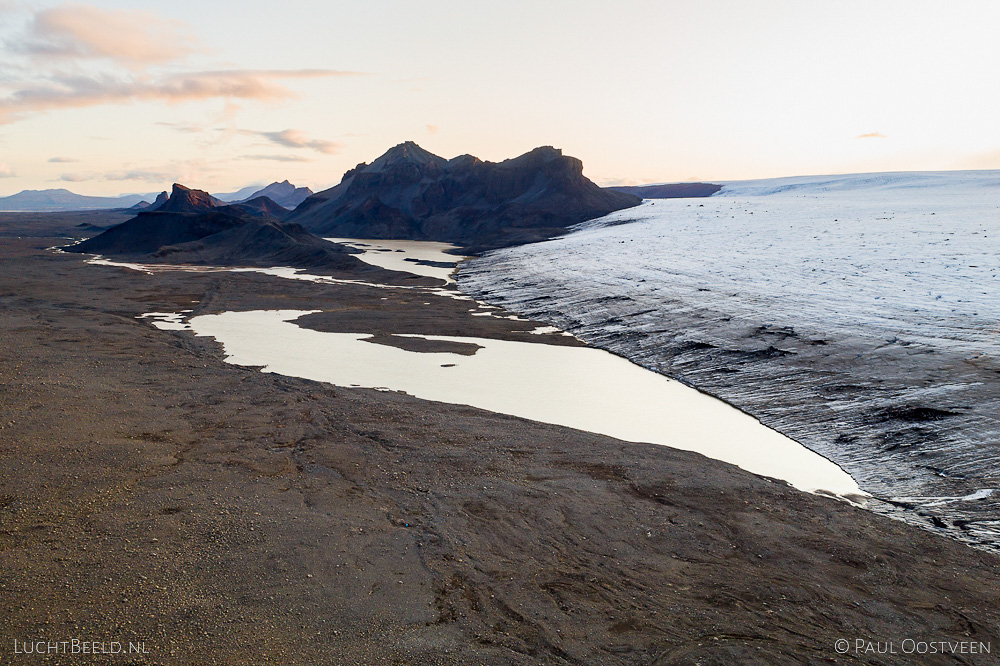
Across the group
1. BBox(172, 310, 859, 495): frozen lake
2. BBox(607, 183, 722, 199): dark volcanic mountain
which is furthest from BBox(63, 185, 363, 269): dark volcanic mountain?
BBox(607, 183, 722, 199): dark volcanic mountain

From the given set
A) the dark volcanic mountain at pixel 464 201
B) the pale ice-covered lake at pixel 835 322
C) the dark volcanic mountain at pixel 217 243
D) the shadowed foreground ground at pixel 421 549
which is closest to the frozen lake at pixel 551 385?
the pale ice-covered lake at pixel 835 322

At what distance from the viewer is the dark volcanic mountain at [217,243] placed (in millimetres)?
55516

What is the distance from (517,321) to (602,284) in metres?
8.45

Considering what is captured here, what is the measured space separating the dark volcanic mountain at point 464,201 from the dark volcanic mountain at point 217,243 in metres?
29.3

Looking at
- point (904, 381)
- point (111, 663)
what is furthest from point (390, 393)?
point (904, 381)

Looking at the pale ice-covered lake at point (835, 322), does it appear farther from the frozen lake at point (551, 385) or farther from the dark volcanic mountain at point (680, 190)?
the dark volcanic mountain at point (680, 190)

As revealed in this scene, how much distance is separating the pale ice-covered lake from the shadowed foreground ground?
3.44 metres

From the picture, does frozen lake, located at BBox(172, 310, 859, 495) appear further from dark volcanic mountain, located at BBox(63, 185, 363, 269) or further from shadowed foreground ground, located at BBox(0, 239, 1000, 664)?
dark volcanic mountain, located at BBox(63, 185, 363, 269)

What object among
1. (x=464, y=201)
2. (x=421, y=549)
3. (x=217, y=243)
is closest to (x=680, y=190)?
(x=464, y=201)

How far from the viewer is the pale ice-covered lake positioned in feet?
40.8

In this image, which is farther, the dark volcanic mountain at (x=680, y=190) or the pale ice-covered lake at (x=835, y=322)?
the dark volcanic mountain at (x=680, y=190)

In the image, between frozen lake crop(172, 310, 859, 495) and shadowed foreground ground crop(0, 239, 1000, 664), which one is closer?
shadowed foreground ground crop(0, 239, 1000, 664)

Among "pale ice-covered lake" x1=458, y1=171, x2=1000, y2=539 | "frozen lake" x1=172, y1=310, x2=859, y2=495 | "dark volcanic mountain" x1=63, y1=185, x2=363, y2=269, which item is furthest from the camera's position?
"dark volcanic mountain" x1=63, y1=185, x2=363, y2=269

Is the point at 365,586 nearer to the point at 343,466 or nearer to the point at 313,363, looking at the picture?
the point at 343,466
